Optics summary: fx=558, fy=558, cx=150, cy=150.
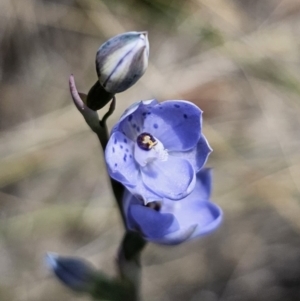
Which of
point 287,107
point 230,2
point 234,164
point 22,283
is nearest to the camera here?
point 22,283

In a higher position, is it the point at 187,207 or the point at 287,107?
the point at 187,207

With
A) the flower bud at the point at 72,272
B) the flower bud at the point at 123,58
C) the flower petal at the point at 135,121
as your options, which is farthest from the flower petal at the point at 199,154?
the flower bud at the point at 72,272

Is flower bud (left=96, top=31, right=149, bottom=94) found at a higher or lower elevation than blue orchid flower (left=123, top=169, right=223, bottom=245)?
higher

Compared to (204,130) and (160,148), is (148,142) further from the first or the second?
(204,130)

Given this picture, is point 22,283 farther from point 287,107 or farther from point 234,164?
point 287,107

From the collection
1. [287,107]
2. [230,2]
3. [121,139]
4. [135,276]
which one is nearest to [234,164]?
[287,107]

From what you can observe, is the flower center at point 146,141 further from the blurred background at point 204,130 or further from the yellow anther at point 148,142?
the blurred background at point 204,130

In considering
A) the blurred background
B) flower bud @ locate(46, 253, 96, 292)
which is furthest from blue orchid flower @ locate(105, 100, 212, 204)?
the blurred background

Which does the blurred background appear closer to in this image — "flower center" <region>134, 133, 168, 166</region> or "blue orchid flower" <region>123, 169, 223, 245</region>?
"blue orchid flower" <region>123, 169, 223, 245</region>
